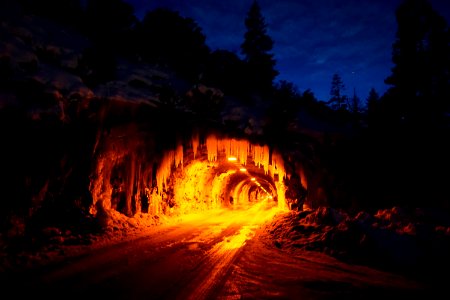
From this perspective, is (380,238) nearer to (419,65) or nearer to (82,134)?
(82,134)

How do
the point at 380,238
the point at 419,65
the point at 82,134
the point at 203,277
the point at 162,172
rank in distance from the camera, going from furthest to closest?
1. the point at 419,65
2. the point at 162,172
3. the point at 82,134
4. the point at 380,238
5. the point at 203,277

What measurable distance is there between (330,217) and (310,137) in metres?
7.72

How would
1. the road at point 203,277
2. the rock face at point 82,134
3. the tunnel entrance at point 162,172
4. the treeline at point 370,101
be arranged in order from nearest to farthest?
the road at point 203,277 < the rock face at point 82,134 < the tunnel entrance at point 162,172 < the treeline at point 370,101

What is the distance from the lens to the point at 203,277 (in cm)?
571

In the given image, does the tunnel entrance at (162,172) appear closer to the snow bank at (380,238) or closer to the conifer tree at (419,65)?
the snow bank at (380,238)

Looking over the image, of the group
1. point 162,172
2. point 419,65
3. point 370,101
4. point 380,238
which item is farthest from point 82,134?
point 419,65

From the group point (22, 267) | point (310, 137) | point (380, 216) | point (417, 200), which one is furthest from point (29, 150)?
point (417, 200)

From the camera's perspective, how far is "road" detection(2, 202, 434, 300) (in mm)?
4758

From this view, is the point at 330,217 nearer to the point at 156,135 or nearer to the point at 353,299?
the point at 353,299

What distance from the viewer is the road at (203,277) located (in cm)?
476

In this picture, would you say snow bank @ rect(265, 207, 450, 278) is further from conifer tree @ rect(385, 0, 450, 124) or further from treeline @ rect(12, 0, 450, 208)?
conifer tree @ rect(385, 0, 450, 124)

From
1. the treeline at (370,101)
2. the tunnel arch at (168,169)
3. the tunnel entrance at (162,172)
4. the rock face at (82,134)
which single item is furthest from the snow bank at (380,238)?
the rock face at (82,134)

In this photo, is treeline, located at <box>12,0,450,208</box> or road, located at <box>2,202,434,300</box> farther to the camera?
treeline, located at <box>12,0,450,208</box>

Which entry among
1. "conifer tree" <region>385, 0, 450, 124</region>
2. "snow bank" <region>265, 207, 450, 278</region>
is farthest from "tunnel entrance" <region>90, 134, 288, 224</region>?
"conifer tree" <region>385, 0, 450, 124</region>
